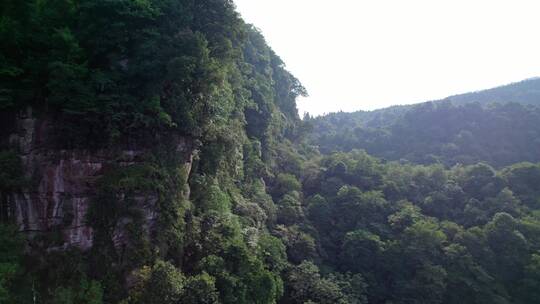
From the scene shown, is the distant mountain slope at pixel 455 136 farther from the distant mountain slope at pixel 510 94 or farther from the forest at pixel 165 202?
the distant mountain slope at pixel 510 94

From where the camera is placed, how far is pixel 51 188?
1313 cm

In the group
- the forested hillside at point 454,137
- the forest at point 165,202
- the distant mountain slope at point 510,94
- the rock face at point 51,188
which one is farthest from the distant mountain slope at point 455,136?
the rock face at point 51,188

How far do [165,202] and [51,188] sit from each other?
4.09 metres

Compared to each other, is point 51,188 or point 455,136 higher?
point 455,136

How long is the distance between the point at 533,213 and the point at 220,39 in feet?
95.8

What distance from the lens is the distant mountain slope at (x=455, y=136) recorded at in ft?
156

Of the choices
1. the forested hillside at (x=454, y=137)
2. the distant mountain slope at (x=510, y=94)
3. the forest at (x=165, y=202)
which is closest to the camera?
the forest at (x=165, y=202)

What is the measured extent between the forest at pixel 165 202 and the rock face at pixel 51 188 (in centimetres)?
5

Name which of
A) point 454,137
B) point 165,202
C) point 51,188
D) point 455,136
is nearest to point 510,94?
point 455,136

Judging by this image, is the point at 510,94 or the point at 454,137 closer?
the point at 454,137

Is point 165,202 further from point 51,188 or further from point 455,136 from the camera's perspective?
point 455,136

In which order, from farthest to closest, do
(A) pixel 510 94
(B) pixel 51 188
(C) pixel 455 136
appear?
1. (A) pixel 510 94
2. (C) pixel 455 136
3. (B) pixel 51 188

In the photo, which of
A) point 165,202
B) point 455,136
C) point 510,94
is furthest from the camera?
point 510,94

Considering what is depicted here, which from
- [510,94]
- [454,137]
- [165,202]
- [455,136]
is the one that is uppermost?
[510,94]
